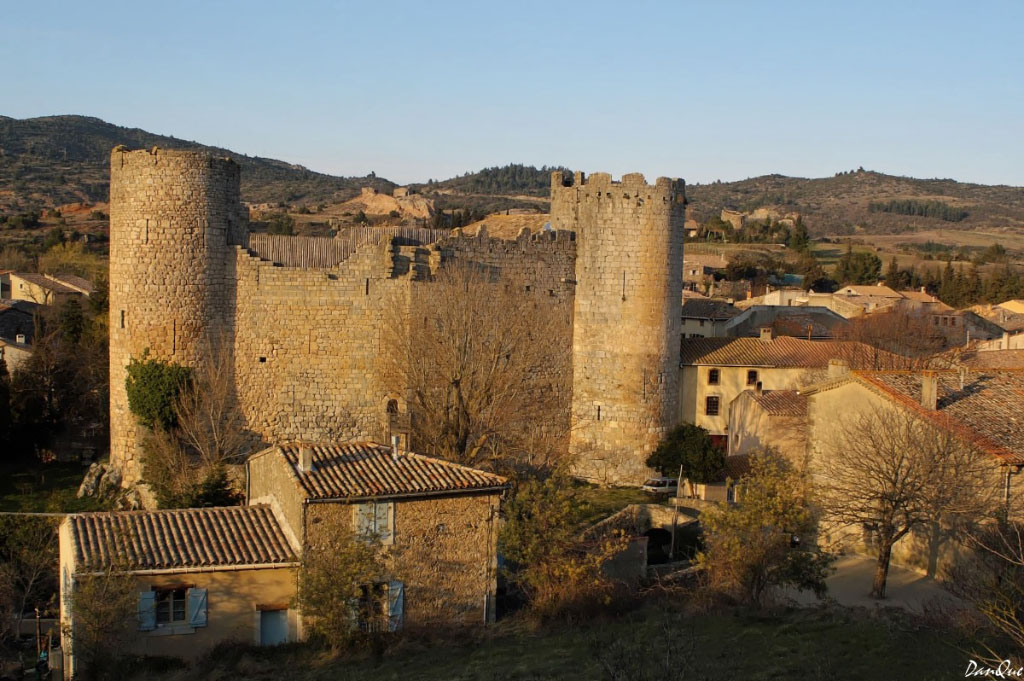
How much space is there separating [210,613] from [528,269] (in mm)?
13148

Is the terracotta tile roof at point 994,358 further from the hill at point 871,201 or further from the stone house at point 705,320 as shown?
the hill at point 871,201

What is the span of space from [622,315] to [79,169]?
7379 cm

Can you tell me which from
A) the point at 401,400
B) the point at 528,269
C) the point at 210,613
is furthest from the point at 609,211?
the point at 210,613

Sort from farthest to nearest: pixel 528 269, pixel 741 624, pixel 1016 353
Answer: pixel 1016 353 → pixel 528 269 → pixel 741 624

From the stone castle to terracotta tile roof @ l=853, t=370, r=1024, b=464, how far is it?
7.20 meters

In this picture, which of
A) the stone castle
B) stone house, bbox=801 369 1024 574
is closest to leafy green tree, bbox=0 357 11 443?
the stone castle

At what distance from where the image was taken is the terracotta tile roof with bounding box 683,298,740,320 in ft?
138

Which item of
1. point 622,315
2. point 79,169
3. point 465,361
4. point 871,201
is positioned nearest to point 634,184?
point 622,315

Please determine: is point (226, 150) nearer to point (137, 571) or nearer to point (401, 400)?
point (401, 400)

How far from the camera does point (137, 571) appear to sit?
53.8ft

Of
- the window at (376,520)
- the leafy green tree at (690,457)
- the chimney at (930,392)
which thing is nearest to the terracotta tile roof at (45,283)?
the leafy green tree at (690,457)

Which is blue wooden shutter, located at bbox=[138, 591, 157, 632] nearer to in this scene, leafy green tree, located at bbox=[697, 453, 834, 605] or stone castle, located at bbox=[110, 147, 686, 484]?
stone castle, located at bbox=[110, 147, 686, 484]

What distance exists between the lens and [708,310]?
1692 inches

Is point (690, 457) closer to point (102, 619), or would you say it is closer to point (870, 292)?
point (102, 619)
